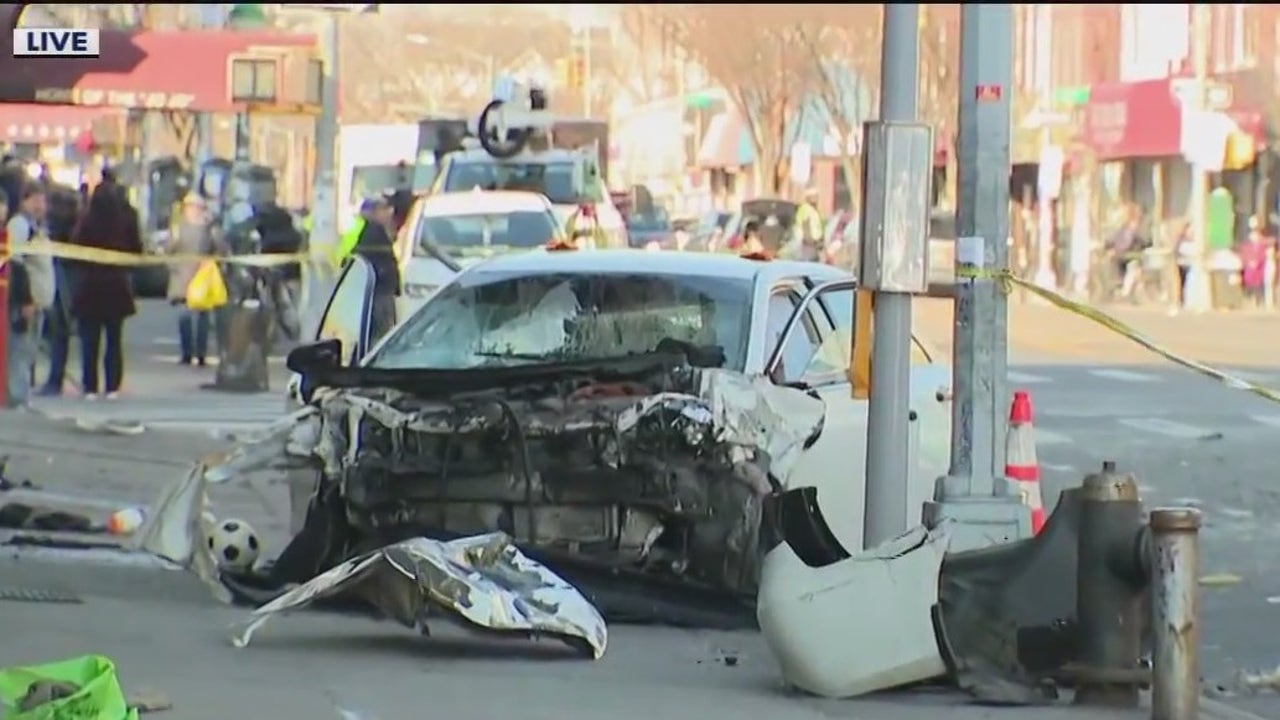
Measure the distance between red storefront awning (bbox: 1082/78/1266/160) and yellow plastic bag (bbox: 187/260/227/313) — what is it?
29.5 metres

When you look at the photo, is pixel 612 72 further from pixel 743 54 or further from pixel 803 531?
pixel 803 531

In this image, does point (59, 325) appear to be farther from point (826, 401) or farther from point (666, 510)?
point (666, 510)

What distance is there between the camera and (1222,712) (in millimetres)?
8188

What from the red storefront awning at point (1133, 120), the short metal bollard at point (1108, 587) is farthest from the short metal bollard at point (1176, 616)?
the red storefront awning at point (1133, 120)

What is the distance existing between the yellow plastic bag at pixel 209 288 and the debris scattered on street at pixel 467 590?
1356 centimetres

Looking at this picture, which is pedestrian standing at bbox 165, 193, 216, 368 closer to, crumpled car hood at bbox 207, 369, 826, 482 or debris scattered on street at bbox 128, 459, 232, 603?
debris scattered on street at bbox 128, 459, 232, 603

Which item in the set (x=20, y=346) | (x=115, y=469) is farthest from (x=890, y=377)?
(x=20, y=346)

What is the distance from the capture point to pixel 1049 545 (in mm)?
8266

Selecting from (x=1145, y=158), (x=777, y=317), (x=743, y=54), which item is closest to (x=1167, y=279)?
(x=1145, y=158)

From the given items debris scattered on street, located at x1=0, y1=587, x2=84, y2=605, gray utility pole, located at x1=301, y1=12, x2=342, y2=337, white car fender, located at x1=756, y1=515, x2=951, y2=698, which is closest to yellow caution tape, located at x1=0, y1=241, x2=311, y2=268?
gray utility pole, located at x1=301, y1=12, x2=342, y2=337

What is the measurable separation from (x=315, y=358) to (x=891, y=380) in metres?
2.37

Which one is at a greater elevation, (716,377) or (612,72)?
(612,72)

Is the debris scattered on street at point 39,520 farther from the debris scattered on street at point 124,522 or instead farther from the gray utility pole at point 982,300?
the gray utility pole at point 982,300

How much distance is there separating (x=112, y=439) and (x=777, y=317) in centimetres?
824
